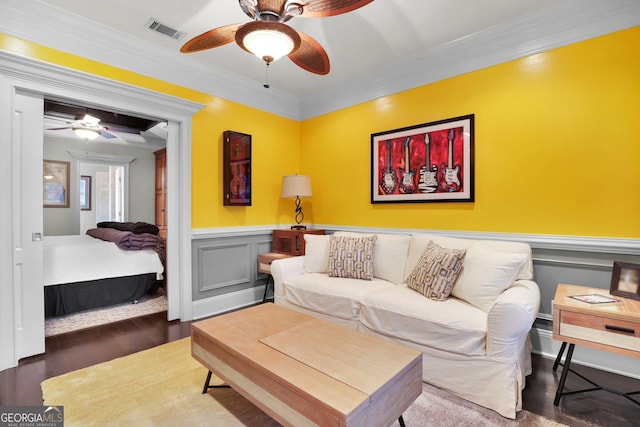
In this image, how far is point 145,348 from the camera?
8.66ft

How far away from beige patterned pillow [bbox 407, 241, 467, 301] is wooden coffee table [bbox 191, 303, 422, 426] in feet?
2.73

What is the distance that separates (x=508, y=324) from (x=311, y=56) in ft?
6.83

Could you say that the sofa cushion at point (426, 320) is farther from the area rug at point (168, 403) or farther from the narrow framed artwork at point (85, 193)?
the narrow framed artwork at point (85, 193)

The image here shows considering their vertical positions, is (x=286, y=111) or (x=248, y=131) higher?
(x=286, y=111)

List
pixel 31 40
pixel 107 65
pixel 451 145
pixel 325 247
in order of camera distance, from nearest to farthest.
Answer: pixel 31 40, pixel 107 65, pixel 451 145, pixel 325 247

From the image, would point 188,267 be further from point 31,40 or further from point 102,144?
point 102,144

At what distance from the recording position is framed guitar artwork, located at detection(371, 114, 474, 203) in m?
2.90

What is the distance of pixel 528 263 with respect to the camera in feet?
7.84

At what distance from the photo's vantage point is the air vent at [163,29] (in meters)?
2.58

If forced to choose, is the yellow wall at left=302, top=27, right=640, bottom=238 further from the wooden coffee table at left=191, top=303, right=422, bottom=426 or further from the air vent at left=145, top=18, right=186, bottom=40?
the air vent at left=145, top=18, right=186, bottom=40

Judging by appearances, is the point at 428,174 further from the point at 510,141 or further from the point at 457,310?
the point at 457,310

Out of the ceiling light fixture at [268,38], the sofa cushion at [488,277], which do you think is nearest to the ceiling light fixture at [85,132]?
the ceiling light fixture at [268,38]

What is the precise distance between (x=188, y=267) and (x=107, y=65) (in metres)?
2.05

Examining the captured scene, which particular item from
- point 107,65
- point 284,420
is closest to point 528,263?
point 284,420
